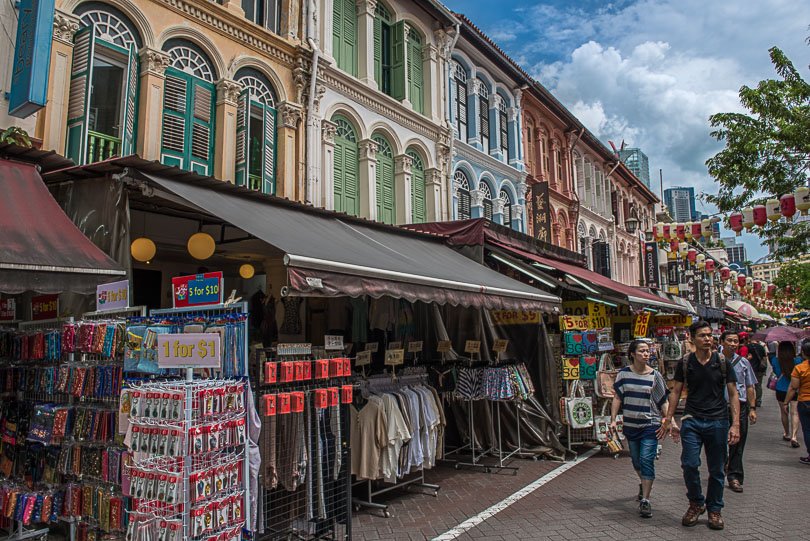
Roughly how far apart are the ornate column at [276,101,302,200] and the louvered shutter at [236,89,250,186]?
86 cm

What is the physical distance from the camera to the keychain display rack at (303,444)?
4668 mm

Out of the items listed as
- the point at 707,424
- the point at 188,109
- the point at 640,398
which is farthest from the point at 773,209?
the point at 188,109

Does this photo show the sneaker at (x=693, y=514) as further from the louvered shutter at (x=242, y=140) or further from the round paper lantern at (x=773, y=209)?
the round paper lantern at (x=773, y=209)

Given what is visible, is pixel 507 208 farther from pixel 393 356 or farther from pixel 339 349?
pixel 339 349

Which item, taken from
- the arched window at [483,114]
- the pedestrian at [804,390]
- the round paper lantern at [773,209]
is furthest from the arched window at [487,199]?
the pedestrian at [804,390]

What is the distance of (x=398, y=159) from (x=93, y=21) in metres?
6.64

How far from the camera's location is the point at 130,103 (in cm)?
794

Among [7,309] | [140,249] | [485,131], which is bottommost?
[7,309]

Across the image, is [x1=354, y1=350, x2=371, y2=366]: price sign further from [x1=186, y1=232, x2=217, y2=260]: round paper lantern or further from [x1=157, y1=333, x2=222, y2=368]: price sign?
[x1=157, y1=333, x2=222, y2=368]: price sign

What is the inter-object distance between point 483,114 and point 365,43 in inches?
207

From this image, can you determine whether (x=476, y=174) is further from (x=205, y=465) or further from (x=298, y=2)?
(x=205, y=465)

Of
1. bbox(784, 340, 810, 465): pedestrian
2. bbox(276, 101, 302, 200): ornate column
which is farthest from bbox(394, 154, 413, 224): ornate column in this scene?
bbox(784, 340, 810, 465): pedestrian

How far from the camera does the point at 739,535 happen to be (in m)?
5.09

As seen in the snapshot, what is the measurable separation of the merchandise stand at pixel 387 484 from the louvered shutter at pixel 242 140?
4.52 metres
